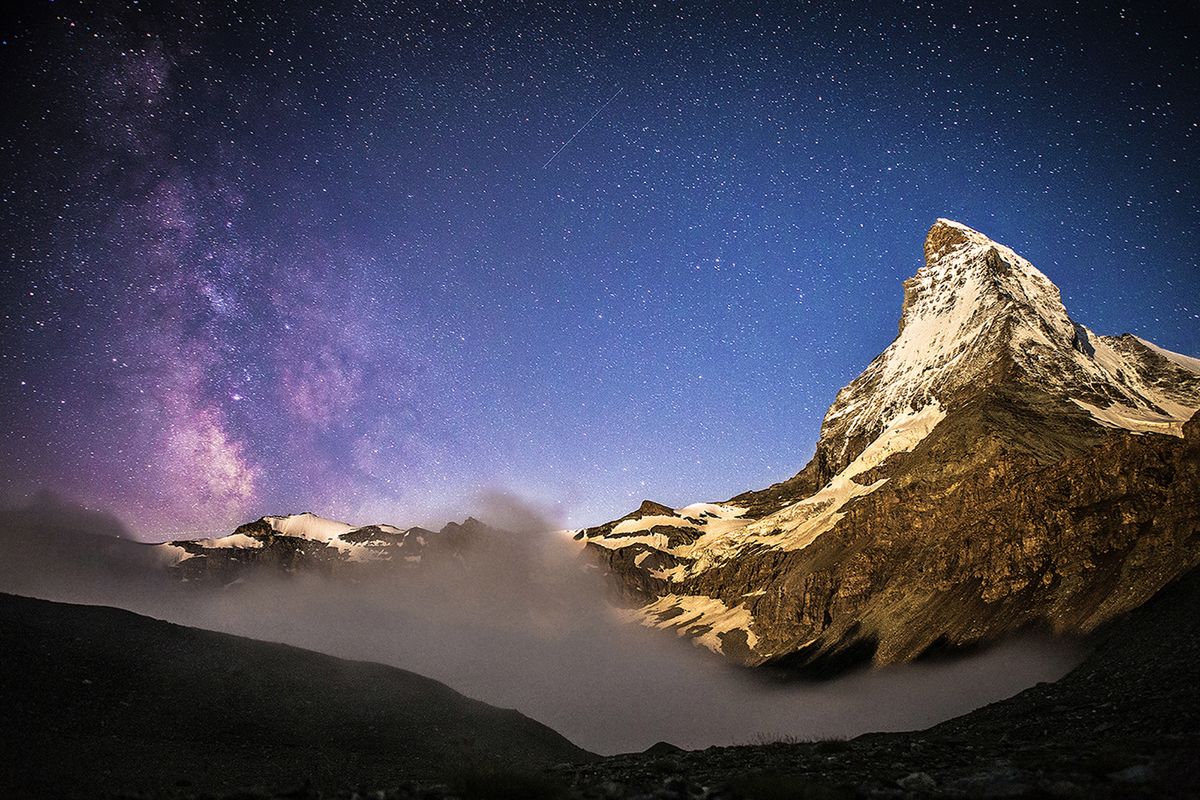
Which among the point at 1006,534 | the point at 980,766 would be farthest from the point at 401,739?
the point at 1006,534

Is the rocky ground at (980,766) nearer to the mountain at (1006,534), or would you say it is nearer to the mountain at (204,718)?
the mountain at (204,718)

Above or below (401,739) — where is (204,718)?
above

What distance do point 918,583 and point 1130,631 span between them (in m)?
98.3

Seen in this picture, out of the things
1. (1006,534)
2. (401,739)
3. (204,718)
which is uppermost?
(1006,534)

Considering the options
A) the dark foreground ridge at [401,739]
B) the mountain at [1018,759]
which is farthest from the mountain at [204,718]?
the mountain at [1018,759]

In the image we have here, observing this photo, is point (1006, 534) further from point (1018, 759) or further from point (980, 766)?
point (980, 766)

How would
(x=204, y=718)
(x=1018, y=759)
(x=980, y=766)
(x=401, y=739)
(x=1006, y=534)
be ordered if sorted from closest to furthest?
(x=980, y=766) → (x=1018, y=759) → (x=204, y=718) → (x=401, y=739) → (x=1006, y=534)

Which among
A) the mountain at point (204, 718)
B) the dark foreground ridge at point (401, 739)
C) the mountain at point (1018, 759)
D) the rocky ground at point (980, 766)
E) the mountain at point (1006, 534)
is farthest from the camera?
the mountain at point (1006, 534)

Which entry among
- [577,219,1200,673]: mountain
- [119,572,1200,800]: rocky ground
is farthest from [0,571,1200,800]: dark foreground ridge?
[577,219,1200,673]: mountain

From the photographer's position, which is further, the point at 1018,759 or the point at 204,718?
the point at 204,718

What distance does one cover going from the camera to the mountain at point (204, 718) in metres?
15.8

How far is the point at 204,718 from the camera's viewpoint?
21906mm

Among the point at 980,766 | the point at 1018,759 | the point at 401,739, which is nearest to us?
the point at 980,766

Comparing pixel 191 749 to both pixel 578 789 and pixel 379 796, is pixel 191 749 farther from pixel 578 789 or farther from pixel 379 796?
pixel 578 789
